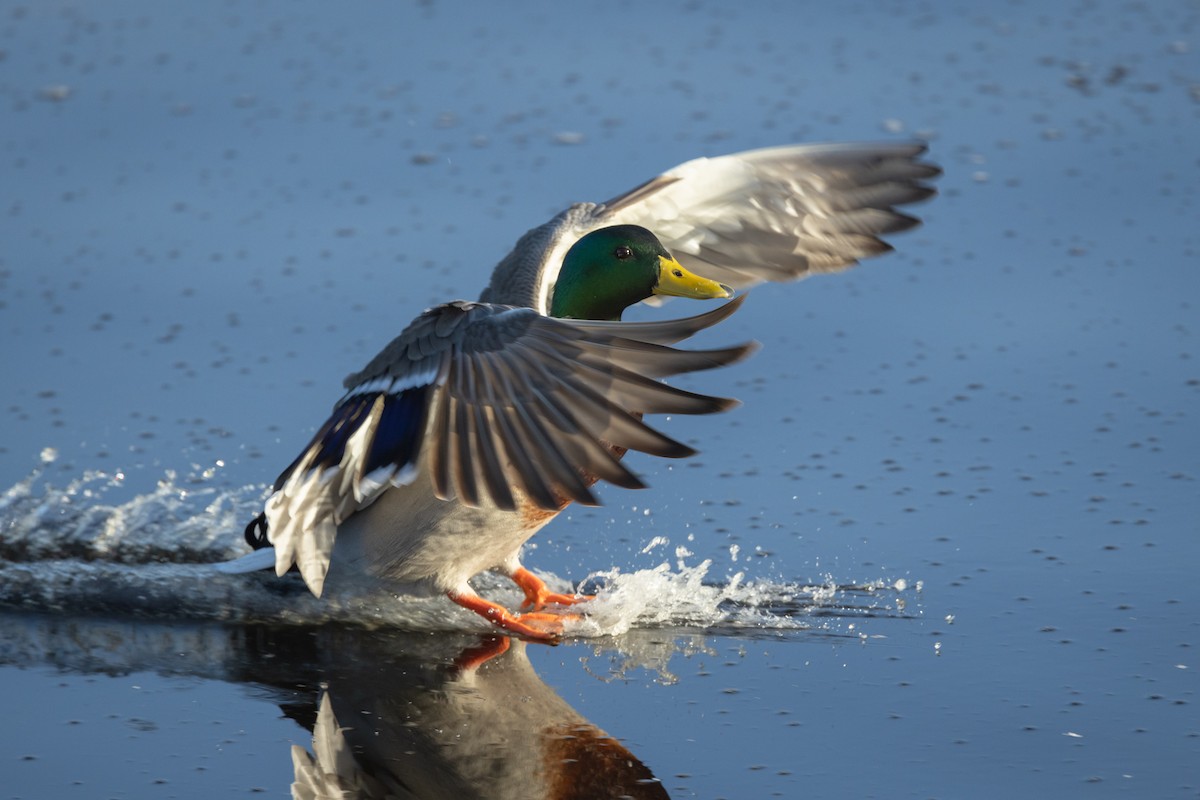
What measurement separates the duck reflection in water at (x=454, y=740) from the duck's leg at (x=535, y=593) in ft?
1.22

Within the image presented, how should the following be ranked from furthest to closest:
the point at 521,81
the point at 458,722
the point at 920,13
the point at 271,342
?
the point at 920,13 < the point at 521,81 < the point at 271,342 < the point at 458,722

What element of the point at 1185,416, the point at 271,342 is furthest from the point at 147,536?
the point at 1185,416

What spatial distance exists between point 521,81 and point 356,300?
1981 mm

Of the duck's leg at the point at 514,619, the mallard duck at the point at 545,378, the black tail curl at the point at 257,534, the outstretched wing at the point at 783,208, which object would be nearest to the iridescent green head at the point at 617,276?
the mallard duck at the point at 545,378

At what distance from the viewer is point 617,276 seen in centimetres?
487

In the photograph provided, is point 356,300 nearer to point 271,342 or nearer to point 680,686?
point 271,342

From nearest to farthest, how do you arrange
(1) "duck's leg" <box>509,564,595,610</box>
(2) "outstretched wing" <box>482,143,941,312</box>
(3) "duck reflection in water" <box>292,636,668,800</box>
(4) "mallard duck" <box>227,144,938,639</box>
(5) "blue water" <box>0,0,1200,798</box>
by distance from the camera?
(3) "duck reflection in water" <box>292,636,668,800</box>, (4) "mallard duck" <box>227,144,938,639</box>, (5) "blue water" <box>0,0,1200,798</box>, (1) "duck's leg" <box>509,564,595,610</box>, (2) "outstretched wing" <box>482,143,941,312</box>

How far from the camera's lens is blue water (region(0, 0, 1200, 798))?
3.98 meters

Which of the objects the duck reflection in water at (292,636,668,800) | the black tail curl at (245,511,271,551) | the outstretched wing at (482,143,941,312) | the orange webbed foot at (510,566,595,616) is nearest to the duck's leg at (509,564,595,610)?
the orange webbed foot at (510,566,595,616)

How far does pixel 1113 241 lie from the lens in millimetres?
6617

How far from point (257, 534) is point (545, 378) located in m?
1.38

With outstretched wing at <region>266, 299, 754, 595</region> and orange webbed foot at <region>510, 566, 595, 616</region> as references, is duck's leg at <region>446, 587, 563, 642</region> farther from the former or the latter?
outstretched wing at <region>266, 299, 754, 595</region>

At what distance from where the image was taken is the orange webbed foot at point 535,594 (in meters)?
4.79

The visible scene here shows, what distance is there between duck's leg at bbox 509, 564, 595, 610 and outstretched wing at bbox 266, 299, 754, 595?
1.52 feet
